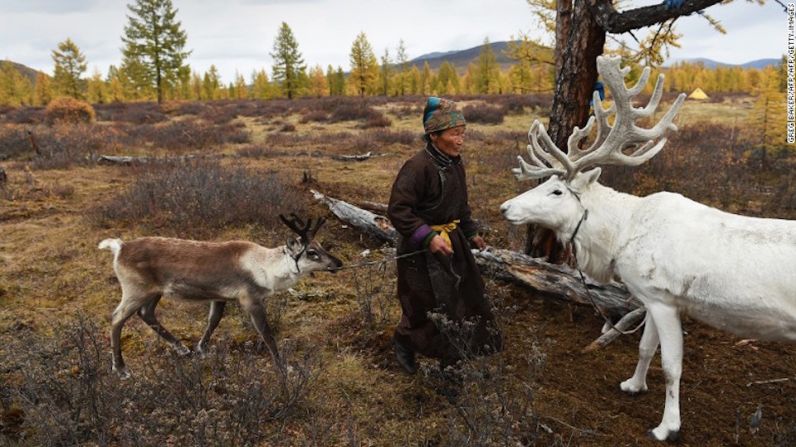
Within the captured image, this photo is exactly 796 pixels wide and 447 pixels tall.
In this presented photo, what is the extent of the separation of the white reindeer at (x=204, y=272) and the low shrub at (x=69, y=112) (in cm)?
2209

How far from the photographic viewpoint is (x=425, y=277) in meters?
3.68

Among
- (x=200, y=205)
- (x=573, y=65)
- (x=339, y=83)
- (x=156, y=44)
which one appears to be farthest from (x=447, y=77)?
(x=573, y=65)

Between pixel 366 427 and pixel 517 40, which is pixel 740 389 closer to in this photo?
pixel 366 427

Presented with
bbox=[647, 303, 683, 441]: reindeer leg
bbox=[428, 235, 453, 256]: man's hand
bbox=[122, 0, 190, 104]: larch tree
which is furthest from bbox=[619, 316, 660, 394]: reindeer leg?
bbox=[122, 0, 190, 104]: larch tree

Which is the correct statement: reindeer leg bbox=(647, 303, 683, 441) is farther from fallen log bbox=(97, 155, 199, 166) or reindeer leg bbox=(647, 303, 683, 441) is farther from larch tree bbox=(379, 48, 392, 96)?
larch tree bbox=(379, 48, 392, 96)

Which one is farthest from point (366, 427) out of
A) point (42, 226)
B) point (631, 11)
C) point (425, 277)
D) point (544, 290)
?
point (42, 226)

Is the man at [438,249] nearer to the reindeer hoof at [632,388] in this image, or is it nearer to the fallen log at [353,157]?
the reindeer hoof at [632,388]

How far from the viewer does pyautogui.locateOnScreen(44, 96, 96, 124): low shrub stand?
22.1 m

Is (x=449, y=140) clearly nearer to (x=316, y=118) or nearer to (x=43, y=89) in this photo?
(x=316, y=118)

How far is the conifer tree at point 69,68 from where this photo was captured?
42469mm

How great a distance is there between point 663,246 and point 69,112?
26285mm

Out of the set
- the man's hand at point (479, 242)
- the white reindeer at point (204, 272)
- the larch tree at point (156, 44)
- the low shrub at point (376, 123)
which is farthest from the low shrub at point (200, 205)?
the larch tree at point (156, 44)

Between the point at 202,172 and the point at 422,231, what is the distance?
6.79 m

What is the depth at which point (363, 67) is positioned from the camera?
177ft
